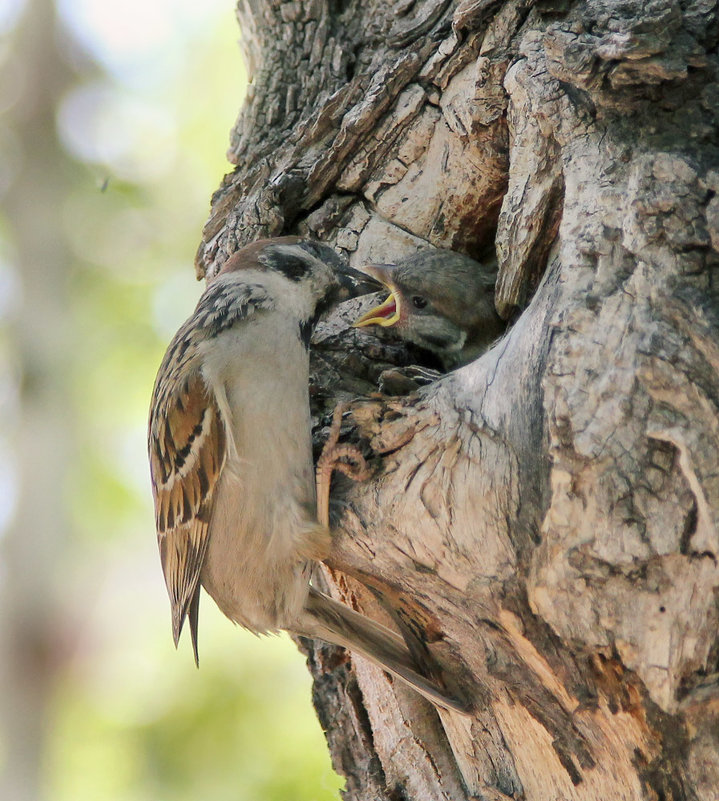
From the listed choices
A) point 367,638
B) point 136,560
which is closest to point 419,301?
point 367,638

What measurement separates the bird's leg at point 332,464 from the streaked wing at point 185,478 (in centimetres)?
26

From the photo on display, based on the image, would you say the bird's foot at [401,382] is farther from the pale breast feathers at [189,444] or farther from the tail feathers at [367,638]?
the tail feathers at [367,638]

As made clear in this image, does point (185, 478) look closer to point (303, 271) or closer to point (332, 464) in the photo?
point (332, 464)

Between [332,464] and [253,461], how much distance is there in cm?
19

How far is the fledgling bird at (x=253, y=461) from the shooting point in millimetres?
1986

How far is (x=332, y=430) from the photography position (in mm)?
1943

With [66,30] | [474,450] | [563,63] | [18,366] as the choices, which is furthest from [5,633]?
[563,63]

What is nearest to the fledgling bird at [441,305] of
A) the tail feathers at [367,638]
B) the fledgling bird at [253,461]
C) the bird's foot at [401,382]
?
the fledgling bird at [253,461]

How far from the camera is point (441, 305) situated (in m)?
2.39

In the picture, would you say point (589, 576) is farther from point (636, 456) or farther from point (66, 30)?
point (66, 30)

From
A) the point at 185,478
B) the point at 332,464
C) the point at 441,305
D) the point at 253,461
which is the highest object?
the point at 441,305

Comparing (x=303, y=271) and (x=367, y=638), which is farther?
(x=303, y=271)

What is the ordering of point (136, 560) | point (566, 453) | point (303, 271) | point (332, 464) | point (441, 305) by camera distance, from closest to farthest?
point (566, 453) < point (332, 464) < point (303, 271) < point (441, 305) < point (136, 560)

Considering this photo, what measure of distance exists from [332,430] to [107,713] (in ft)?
11.6
